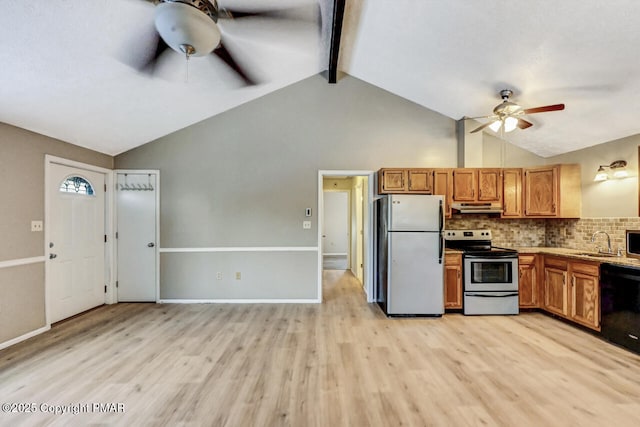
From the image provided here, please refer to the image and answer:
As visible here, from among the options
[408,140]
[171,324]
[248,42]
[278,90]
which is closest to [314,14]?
[248,42]

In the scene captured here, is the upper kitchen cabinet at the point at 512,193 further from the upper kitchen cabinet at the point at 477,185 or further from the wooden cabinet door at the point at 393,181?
the wooden cabinet door at the point at 393,181

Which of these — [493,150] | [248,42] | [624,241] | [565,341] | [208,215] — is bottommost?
[565,341]

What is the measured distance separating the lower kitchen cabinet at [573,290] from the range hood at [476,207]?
888 millimetres

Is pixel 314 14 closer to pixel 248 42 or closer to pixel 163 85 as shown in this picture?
pixel 248 42

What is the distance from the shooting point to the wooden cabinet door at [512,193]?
4.05 meters

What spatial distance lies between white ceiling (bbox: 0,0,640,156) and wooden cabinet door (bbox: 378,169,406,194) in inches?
48.1

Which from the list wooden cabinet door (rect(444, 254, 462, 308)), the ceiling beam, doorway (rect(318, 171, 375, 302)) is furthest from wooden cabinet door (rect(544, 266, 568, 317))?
the ceiling beam

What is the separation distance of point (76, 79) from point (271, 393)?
10.9ft

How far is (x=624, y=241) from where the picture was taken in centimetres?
335

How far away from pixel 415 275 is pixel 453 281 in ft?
1.99

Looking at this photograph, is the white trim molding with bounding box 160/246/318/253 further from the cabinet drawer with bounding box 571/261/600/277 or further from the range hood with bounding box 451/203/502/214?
the cabinet drawer with bounding box 571/261/600/277

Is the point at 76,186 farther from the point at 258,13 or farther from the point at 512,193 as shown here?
the point at 512,193

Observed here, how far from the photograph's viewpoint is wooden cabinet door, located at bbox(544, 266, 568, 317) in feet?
11.4

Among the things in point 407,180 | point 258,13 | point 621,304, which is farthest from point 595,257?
point 258,13
